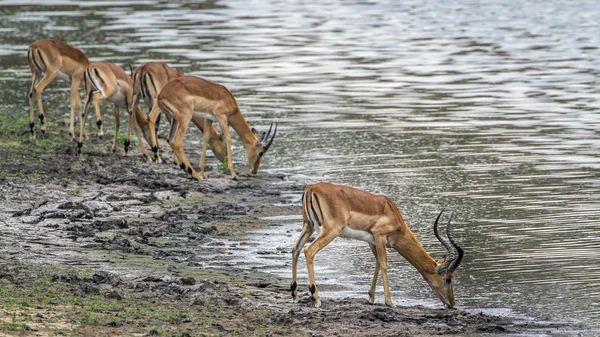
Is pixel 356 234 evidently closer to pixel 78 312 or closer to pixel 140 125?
pixel 78 312

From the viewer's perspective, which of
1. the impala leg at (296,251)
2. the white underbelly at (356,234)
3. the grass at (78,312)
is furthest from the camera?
the white underbelly at (356,234)

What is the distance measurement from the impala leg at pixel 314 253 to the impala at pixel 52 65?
742 cm

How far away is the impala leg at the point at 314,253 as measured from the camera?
8.06 metres

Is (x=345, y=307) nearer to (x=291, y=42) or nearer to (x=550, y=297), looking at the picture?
(x=550, y=297)

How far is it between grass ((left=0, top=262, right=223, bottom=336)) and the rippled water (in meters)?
1.91

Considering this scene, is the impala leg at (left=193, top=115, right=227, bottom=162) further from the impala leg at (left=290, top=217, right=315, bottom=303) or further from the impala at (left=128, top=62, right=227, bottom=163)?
the impala leg at (left=290, top=217, right=315, bottom=303)

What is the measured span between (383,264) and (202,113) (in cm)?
602

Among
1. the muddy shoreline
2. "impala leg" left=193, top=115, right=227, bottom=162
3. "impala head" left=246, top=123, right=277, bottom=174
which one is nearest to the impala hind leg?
the muddy shoreline

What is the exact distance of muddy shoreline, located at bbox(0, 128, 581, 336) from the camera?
7559 mm

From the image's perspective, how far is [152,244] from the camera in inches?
390

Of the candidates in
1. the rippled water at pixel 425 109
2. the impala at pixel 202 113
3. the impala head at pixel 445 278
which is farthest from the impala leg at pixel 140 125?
the impala head at pixel 445 278

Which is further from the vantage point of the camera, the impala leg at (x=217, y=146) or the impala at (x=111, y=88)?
the impala leg at (x=217, y=146)

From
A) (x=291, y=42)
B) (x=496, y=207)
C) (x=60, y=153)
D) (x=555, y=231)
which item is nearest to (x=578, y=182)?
(x=496, y=207)

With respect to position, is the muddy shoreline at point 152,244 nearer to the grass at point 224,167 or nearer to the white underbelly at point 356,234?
the grass at point 224,167
